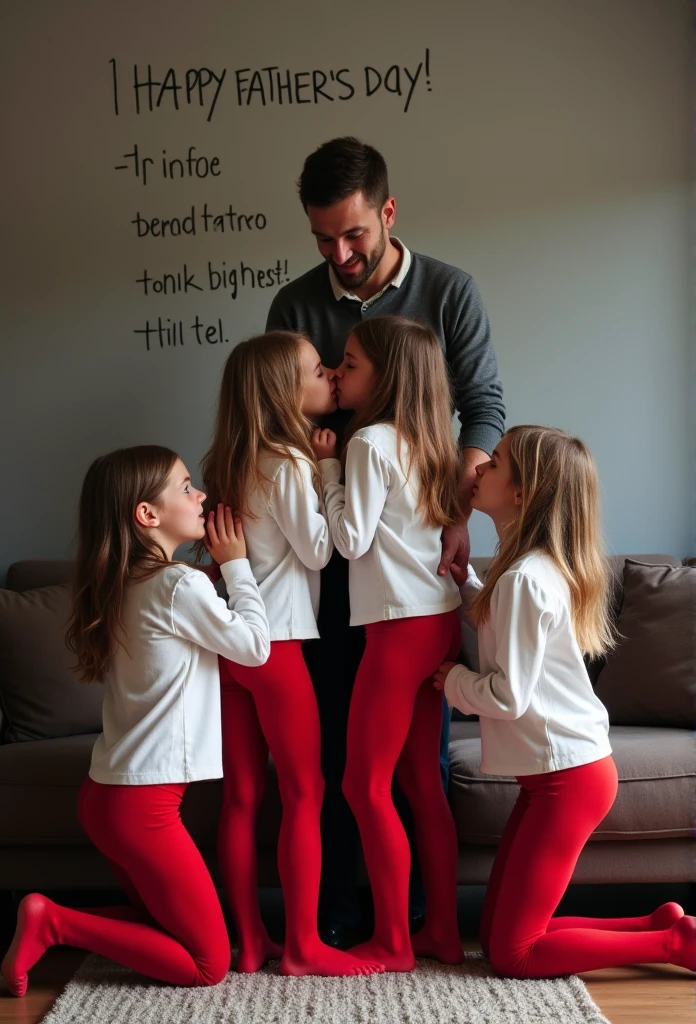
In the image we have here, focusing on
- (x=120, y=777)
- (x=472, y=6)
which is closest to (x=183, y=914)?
(x=120, y=777)

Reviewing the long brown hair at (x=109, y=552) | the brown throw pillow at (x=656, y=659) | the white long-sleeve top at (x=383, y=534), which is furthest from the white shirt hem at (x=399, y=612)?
the brown throw pillow at (x=656, y=659)

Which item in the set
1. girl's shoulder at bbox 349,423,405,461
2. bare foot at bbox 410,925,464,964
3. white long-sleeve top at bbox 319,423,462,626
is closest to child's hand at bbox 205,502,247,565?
white long-sleeve top at bbox 319,423,462,626

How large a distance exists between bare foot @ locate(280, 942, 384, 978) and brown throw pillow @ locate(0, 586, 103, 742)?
0.85 m

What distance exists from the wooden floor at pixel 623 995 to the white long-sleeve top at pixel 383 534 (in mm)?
760

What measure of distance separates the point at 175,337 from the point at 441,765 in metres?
1.55

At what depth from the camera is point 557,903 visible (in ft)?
5.97

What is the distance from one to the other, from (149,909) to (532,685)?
2.70 feet

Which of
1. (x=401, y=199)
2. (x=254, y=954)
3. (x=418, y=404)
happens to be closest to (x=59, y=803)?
(x=254, y=954)

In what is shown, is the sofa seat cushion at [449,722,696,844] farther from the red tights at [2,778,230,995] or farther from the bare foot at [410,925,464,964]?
the red tights at [2,778,230,995]

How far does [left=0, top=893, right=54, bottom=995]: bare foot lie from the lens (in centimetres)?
179

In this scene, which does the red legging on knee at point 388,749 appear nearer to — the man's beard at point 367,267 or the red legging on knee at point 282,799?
the red legging on knee at point 282,799

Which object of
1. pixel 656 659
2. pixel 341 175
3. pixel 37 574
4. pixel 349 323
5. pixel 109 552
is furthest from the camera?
pixel 37 574

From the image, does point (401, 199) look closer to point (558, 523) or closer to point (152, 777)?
point (558, 523)

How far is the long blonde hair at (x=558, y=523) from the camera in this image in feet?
6.16
